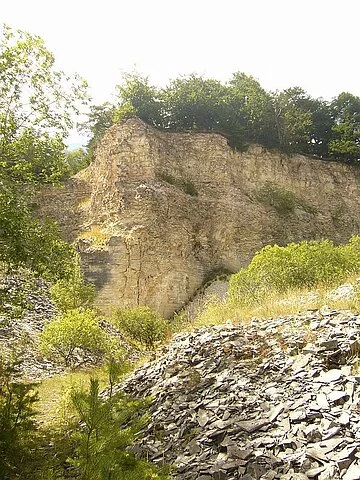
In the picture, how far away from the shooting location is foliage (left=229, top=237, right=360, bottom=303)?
16219 millimetres

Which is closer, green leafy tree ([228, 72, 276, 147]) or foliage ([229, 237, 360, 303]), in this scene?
foliage ([229, 237, 360, 303])

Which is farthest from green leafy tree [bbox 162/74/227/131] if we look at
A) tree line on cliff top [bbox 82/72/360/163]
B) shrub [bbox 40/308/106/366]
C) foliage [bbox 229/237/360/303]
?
shrub [bbox 40/308/106/366]

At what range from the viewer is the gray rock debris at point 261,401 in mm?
5070

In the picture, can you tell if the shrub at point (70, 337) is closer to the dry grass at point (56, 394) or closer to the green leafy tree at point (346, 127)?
the dry grass at point (56, 394)

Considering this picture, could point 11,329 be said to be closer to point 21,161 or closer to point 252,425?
A: point 21,161

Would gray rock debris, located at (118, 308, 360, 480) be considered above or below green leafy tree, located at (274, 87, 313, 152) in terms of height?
below

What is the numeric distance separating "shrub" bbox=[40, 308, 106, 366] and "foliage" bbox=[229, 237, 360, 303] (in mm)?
5463

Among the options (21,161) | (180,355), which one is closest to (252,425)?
(180,355)

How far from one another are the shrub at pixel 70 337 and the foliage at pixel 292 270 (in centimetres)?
546

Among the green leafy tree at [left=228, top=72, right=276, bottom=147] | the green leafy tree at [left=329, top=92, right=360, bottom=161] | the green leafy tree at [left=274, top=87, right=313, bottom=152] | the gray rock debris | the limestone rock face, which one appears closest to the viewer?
the gray rock debris

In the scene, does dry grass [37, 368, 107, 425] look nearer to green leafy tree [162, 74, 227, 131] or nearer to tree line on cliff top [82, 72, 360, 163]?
tree line on cliff top [82, 72, 360, 163]

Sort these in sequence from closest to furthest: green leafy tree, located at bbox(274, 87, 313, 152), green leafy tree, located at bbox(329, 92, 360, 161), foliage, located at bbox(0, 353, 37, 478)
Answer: foliage, located at bbox(0, 353, 37, 478) < green leafy tree, located at bbox(274, 87, 313, 152) < green leafy tree, located at bbox(329, 92, 360, 161)

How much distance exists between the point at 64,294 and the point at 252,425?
668 inches

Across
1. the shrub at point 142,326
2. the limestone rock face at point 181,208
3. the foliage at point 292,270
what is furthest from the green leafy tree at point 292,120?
the shrub at point 142,326
